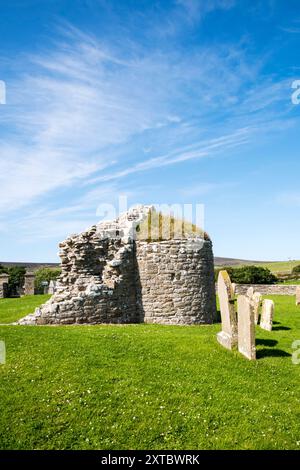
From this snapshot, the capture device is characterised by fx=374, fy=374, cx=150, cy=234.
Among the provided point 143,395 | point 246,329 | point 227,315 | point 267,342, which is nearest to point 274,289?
point 267,342

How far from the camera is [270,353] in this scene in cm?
1166

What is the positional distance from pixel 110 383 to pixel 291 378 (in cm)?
474

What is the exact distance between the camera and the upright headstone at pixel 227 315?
455 inches

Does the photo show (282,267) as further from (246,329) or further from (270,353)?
(246,329)

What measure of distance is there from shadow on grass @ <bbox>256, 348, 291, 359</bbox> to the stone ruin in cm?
596

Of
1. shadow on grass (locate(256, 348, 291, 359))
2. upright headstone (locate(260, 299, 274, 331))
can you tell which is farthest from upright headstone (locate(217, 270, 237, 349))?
upright headstone (locate(260, 299, 274, 331))

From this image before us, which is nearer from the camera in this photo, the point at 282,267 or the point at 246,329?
the point at 246,329

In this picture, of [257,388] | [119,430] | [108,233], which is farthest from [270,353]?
[108,233]

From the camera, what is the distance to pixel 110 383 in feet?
29.8

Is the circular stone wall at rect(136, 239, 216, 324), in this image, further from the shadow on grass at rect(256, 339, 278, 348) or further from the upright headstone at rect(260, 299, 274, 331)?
the shadow on grass at rect(256, 339, 278, 348)

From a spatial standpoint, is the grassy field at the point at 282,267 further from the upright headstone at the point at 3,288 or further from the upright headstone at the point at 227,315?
the upright headstone at the point at 227,315

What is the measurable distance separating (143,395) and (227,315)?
437 cm

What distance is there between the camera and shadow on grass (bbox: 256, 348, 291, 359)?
1145 centimetres
